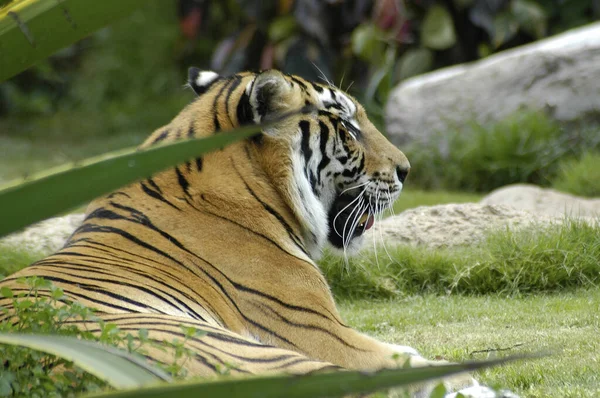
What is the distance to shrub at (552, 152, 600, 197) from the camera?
8008 millimetres

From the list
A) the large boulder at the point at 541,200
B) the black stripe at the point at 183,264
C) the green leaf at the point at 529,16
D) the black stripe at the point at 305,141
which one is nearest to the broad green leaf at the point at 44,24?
the black stripe at the point at 183,264

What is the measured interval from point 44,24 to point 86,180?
60 centimetres

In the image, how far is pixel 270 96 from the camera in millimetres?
3627

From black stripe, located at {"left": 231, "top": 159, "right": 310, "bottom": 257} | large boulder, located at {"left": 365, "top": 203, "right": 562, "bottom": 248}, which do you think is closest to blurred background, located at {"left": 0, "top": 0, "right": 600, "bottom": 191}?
large boulder, located at {"left": 365, "top": 203, "right": 562, "bottom": 248}

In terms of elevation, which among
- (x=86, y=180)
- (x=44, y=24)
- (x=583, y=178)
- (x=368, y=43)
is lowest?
(x=583, y=178)

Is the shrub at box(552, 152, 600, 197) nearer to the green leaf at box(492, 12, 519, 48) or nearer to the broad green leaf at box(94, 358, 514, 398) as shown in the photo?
Result: the green leaf at box(492, 12, 519, 48)

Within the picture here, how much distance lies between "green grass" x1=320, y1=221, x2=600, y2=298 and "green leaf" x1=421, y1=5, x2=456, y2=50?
6.16 m

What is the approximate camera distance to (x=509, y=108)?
926 centimetres

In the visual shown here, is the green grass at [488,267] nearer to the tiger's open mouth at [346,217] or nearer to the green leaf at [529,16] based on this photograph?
the tiger's open mouth at [346,217]

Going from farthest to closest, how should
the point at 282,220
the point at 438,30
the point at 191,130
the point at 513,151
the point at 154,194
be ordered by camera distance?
the point at 438,30, the point at 513,151, the point at 191,130, the point at 282,220, the point at 154,194

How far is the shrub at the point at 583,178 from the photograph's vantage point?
8.01 m

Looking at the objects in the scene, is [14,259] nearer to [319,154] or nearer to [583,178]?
[319,154]

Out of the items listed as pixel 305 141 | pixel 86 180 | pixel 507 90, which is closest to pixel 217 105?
pixel 305 141

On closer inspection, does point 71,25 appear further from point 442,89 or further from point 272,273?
point 442,89
